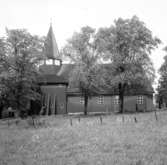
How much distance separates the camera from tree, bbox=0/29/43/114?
3166cm

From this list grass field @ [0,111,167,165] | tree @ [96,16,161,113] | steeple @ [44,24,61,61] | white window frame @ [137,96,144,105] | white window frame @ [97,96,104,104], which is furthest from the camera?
steeple @ [44,24,61,61]

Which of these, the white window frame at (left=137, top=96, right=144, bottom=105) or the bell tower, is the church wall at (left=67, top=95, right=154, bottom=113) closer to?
the white window frame at (left=137, top=96, right=144, bottom=105)

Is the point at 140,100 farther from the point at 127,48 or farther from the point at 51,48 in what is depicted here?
the point at 51,48

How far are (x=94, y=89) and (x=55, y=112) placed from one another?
12.0m

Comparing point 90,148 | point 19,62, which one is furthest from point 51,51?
point 90,148

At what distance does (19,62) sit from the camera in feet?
105

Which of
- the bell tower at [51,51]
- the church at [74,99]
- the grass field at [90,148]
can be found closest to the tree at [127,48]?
the church at [74,99]

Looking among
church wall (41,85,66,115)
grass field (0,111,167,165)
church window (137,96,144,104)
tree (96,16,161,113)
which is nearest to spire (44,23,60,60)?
church wall (41,85,66,115)

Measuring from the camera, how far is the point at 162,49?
38.5 m

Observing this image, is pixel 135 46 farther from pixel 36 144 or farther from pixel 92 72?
pixel 36 144

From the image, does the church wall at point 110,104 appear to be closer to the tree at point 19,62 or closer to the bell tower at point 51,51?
the bell tower at point 51,51

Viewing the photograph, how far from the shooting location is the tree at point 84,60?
30.7 m

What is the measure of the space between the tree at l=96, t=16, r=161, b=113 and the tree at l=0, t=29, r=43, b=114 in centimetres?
935

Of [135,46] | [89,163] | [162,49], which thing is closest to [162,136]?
[89,163]
